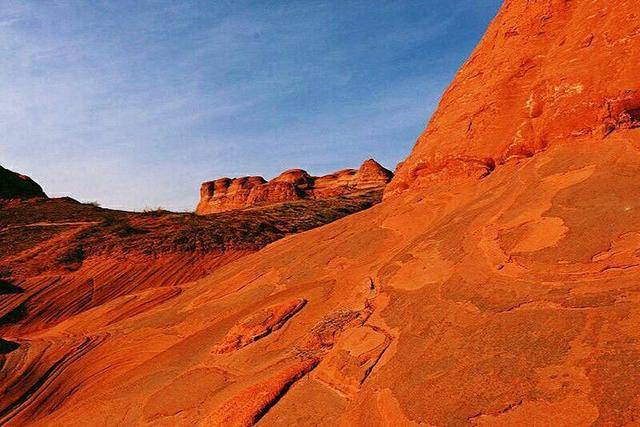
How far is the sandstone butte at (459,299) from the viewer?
11.6 feet

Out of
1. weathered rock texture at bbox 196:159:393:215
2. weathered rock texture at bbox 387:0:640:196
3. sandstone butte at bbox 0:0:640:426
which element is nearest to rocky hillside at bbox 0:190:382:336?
sandstone butte at bbox 0:0:640:426

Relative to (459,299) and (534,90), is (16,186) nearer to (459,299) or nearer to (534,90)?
(534,90)

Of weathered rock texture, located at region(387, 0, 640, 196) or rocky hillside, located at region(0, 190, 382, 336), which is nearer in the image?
weathered rock texture, located at region(387, 0, 640, 196)

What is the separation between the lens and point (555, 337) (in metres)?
3.64

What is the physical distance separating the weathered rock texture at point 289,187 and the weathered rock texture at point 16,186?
18874 millimetres

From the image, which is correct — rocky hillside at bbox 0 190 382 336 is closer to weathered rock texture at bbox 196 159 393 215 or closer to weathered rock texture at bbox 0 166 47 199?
weathered rock texture at bbox 0 166 47 199

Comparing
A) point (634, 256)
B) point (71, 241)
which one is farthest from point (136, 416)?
point (71, 241)

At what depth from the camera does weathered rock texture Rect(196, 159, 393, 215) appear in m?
44.3

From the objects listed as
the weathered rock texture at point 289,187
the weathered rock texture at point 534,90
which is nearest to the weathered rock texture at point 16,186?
the weathered rock texture at point 289,187

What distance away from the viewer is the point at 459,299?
184 inches

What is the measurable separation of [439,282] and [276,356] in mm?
2311

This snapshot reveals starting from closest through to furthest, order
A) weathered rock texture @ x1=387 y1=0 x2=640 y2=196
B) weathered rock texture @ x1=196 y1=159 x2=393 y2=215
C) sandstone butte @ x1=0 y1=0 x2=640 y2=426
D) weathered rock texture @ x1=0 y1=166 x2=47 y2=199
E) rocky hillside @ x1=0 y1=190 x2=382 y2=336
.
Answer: sandstone butte @ x1=0 y1=0 x2=640 y2=426, weathered rock texture @ x1=387 y1=0 x2=640 y2=196, rocky hillside @ x1=0 y1=190 x2=382 y2=336, weathered rock texture @ x1=0 y1=166 x2=47 y2=199, weathered rock texture @ x1=196 y1=159 x2=393 y2=215

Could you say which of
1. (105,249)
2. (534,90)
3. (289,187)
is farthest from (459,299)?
(289,187)

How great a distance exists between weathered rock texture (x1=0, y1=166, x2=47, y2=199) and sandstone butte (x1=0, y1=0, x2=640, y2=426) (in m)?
32.6
